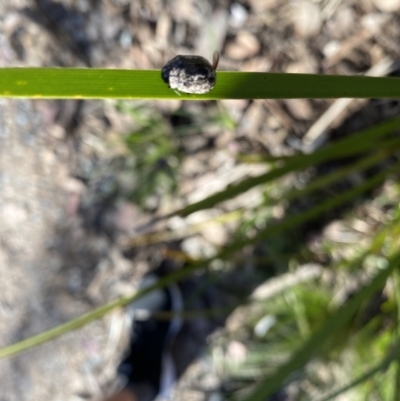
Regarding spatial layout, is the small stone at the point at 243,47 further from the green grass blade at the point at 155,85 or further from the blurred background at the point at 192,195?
the green grass blade at the point at 155,85

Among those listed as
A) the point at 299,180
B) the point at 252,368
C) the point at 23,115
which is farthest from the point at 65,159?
the point at 252,368

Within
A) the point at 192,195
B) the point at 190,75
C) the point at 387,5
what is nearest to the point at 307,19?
the point at 387,5

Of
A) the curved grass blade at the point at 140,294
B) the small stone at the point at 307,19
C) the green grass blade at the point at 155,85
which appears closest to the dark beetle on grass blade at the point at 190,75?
the green grass blade at the point at 155,85

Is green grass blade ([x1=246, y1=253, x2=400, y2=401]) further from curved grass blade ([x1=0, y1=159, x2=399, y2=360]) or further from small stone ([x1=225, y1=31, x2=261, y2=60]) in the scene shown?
small stone ([x1=225, y1=31, x2=261, y2=60])

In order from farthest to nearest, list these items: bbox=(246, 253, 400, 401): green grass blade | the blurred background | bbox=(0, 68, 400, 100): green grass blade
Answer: the blurred background
bbox=(246, 253, 400, 401): green grass blade
bbox=(0, 68, 400, 100): green grass blade

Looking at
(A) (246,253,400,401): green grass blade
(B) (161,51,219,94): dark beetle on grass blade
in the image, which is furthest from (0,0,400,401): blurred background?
(B) (161,51,219,94): dark beetle on grass blade

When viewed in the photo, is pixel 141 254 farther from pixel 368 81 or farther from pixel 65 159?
pixel 368 81
